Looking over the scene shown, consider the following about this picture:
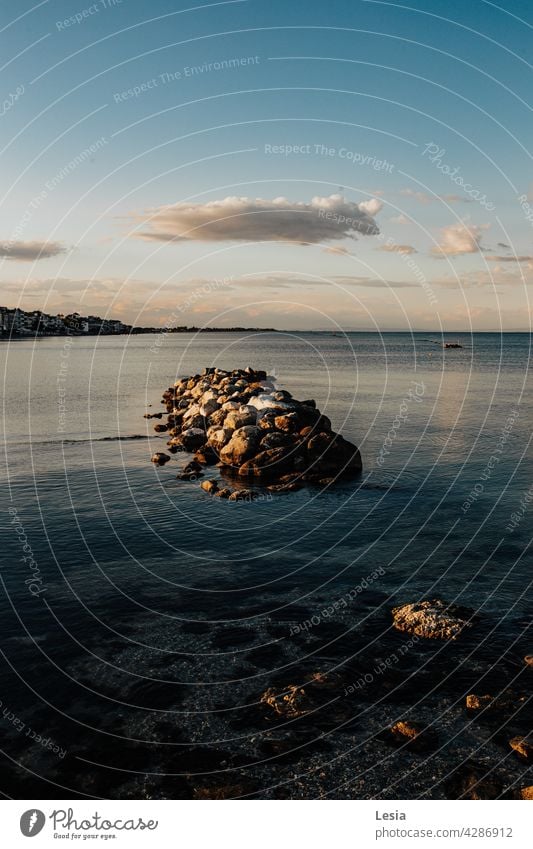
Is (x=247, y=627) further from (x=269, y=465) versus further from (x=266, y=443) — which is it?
(x=266, y=443)

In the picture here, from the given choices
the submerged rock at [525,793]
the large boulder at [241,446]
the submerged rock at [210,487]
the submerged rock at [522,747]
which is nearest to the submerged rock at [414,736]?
the submerged rock at [522,747]

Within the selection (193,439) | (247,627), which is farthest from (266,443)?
(247,627)

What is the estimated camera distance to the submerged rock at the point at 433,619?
1978 centimetres

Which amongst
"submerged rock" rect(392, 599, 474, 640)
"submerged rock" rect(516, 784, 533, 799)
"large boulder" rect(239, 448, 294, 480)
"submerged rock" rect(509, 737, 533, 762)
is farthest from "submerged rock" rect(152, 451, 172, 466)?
"submerged rock" rect(516, 784, 533, 799)

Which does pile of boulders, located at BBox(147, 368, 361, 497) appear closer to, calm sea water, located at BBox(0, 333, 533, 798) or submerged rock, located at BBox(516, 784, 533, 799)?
calm sea water, located at BBox(0, 333, 533, 798)

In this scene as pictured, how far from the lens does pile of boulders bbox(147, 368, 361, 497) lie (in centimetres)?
4066

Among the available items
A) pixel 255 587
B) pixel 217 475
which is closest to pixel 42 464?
pixel 217 475

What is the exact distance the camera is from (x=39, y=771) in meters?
13.7

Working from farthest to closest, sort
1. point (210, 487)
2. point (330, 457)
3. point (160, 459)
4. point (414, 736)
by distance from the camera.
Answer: point (160, 459)
point (330, 457)
point (210, 487)
point (414, 736)

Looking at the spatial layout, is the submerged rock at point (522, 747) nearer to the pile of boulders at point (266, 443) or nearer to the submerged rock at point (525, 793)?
the submerged rock at point (525, 793)

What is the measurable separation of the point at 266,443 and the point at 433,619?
2449 centimetres

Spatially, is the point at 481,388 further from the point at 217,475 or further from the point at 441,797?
the point at 441,797

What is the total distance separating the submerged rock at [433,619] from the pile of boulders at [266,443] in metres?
17.2

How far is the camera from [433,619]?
2023cm
